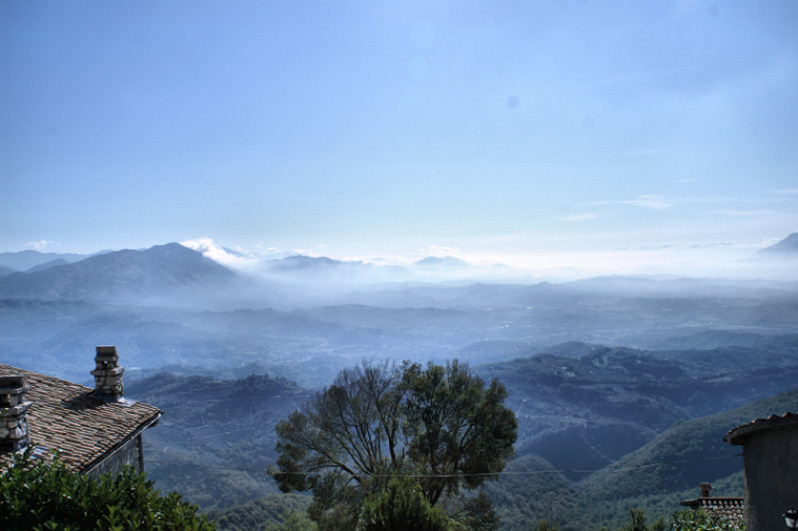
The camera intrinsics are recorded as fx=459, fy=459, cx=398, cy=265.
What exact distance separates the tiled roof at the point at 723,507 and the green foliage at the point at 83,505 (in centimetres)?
1660

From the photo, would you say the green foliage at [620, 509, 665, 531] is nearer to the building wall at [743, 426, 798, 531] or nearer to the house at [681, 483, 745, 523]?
the house at [681, 483, 745, 523]

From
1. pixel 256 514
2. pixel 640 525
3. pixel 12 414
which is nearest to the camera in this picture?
pixel 12 414

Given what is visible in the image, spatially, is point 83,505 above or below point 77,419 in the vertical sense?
above

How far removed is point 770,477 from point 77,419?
1427cm

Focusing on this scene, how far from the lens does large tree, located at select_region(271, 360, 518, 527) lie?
16.6 metres

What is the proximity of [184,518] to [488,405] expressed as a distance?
13.5 meters

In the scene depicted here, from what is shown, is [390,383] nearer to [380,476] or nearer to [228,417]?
[380,476]

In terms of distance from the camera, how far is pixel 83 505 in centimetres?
534

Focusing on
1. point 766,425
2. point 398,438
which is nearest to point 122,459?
point 398,438

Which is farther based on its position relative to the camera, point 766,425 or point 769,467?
point 769,467

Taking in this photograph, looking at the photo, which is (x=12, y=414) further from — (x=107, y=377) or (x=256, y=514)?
(x=256, y=514)

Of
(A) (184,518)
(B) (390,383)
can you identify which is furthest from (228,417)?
(A) (184,518)

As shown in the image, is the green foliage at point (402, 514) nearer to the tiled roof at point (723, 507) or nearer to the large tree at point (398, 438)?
the large tree at point (398, 438)

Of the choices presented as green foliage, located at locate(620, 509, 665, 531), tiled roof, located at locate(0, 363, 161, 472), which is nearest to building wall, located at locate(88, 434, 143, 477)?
tiled roof, located at locate(0, 363, 161, 472)
